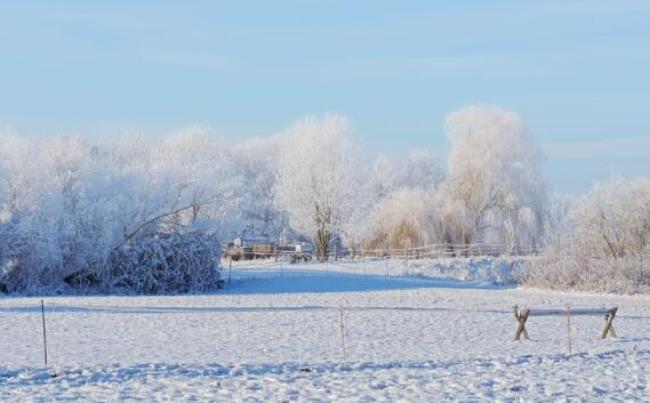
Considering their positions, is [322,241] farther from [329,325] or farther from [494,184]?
[329,325]

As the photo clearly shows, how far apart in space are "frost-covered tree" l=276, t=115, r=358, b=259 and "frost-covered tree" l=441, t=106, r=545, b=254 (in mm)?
6607

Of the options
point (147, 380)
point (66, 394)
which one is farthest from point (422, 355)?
point (66, 394)

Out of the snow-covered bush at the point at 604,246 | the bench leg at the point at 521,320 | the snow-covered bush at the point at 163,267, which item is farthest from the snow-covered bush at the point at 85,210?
the bench leg at the point at 521,320

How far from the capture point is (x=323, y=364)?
17.2 metres

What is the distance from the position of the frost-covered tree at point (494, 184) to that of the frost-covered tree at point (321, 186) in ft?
21.7

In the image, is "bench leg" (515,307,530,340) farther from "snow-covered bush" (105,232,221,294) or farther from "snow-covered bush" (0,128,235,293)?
"snow-covered bush" (0,128,235,293)

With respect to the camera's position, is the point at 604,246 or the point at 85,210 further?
the point at 604,246

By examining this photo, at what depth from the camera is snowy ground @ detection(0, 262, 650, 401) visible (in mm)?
14055

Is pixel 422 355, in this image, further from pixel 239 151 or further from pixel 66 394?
pixel 239 151

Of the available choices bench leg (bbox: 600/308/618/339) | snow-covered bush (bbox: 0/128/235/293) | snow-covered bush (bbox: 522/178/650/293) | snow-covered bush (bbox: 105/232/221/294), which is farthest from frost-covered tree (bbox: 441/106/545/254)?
bench leg (bbox: 600/308/618/339)

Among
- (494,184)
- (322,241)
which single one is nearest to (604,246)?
(494,184)

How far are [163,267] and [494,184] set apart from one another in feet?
84.3

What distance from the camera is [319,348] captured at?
20609mm

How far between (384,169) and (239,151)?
18968mm
